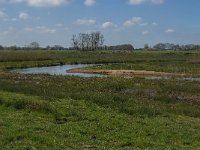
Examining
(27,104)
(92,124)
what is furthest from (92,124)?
(27,104)

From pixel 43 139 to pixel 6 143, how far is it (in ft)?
4.03

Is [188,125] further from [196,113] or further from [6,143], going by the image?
[6,143]

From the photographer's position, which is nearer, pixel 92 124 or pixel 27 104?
pixel 92 124

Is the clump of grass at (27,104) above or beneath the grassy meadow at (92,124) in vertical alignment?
above

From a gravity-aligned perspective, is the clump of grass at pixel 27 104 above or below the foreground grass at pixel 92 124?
above

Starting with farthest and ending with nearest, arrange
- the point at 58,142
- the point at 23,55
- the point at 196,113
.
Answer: the point at 23,55, the point at 196,113, the point at 58,142

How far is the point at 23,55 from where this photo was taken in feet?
356

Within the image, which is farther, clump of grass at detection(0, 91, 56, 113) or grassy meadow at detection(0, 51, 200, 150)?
clump of grass at detection(0, 91, 56, 113)

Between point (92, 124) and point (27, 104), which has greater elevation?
point (27, 104)

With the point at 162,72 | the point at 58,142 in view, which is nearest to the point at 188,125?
the point at 58,142

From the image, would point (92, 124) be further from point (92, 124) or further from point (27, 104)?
point (27, 104)

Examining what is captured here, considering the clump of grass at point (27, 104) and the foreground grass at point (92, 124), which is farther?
the clump of grass at point (27, 104)

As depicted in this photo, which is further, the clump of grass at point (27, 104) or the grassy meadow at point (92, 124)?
the clump of grass at point (27, 104)

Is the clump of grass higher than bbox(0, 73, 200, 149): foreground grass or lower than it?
higher
